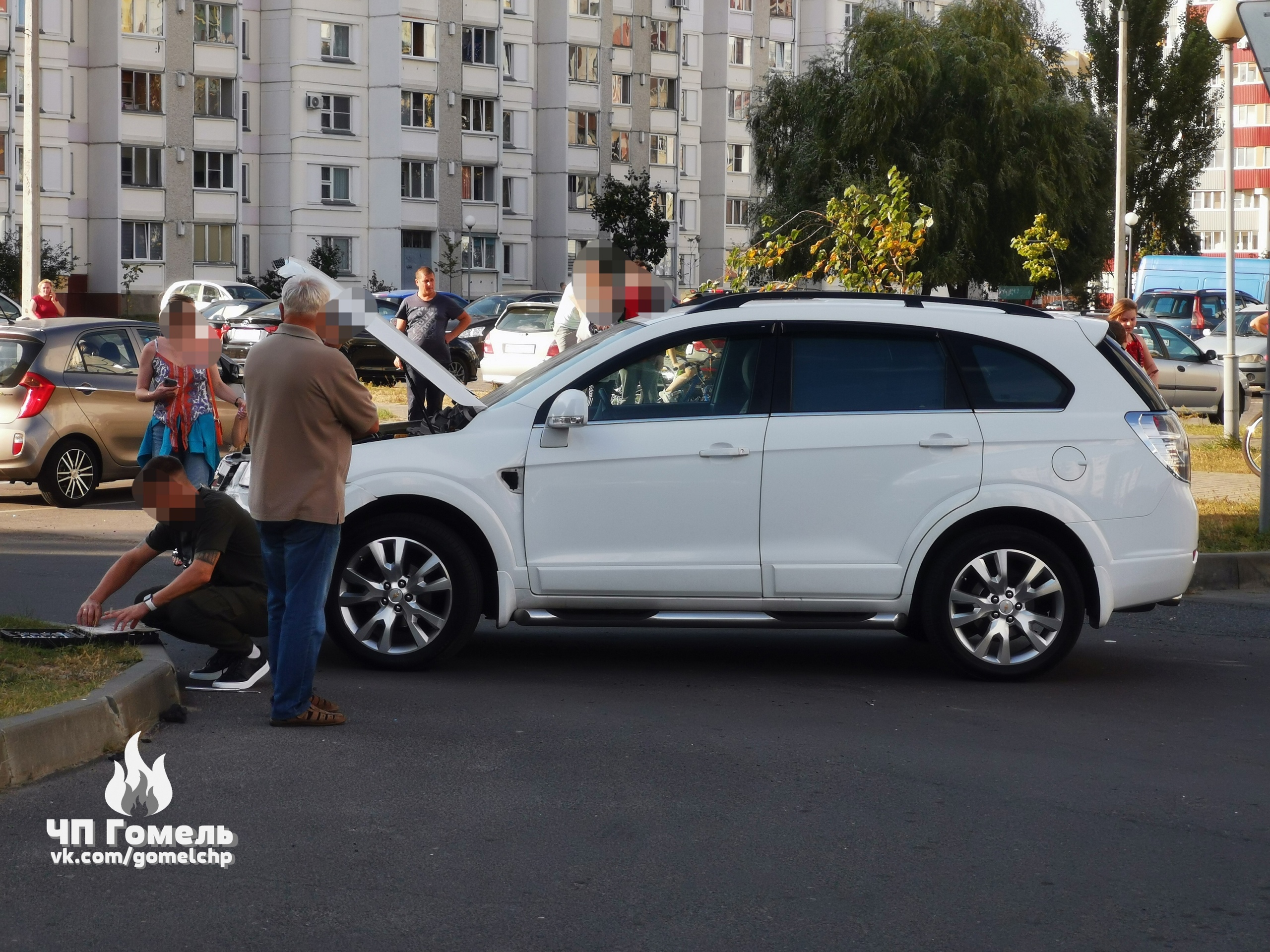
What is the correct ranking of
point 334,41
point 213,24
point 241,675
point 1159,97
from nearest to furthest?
point 241,675
point 213,24
point 334,41
point 1159,97

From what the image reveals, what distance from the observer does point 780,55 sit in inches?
3735

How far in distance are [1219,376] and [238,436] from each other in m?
19.8

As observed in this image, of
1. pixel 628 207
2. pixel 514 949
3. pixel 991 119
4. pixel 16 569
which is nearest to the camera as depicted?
pixel 514 949

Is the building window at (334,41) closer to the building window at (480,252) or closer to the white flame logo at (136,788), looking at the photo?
the building window at (480,252)

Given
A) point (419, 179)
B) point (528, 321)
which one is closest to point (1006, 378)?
point (528, 321)

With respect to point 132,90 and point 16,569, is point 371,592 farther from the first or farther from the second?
point 132,90

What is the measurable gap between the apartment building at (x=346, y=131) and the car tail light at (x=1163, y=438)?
5895cm

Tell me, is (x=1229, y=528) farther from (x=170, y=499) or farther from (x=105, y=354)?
(x=105, y=354)

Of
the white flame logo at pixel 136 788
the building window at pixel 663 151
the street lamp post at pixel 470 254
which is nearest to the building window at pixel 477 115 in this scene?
the street lamp post at pixel 470 254

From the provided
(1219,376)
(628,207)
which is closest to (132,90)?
(628,207)

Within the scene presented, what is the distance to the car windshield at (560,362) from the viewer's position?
8.23 metres

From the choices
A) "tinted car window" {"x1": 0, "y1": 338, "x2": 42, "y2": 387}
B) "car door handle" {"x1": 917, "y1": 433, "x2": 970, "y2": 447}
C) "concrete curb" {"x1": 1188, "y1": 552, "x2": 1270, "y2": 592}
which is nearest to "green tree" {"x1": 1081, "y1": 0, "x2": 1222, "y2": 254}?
"tinted car window" {"x1": 0, "y1": 338, "x2": 42, "y2": 387}

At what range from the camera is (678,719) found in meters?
7.29

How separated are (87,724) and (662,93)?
275ft
